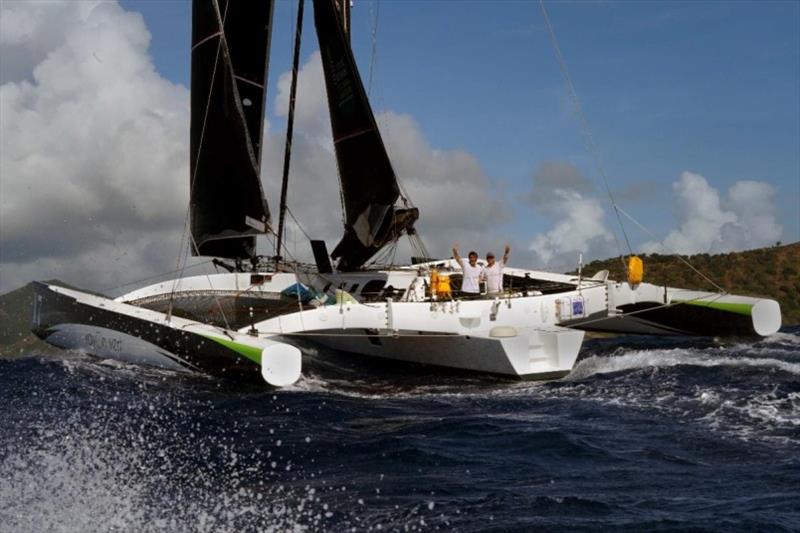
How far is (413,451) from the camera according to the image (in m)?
7.10

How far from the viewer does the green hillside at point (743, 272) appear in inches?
1197

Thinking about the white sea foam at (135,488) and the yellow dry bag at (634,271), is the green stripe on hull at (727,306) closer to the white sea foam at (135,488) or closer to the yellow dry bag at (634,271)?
the yellow dry bag at (634,271)

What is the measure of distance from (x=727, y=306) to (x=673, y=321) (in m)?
1.11

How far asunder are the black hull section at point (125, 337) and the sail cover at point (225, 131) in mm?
3083

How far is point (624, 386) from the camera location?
1041cm

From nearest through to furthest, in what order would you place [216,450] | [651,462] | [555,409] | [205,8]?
[651,462], [216,450], [555,409], [205,8]

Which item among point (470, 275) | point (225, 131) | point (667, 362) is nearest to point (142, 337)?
point (225, 131)

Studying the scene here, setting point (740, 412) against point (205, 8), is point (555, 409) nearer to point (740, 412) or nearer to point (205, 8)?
point (740, 412)

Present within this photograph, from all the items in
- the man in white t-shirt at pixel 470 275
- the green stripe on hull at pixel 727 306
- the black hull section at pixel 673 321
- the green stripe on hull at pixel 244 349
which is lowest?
the green stripe on hull at pixel 244 349

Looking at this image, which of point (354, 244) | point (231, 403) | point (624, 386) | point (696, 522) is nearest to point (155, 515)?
point (696, 522)

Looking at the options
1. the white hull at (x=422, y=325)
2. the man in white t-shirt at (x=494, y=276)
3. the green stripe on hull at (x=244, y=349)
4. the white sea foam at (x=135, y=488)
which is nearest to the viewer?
the white sea foam at (x=135, y=488)

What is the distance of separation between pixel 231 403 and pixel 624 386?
4838 millimetres

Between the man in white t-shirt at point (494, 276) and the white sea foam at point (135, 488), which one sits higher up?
the man in white t-shirt at point (494, 276)

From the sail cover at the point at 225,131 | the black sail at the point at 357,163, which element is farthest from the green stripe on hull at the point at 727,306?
the sail cover at the point at 225,131
